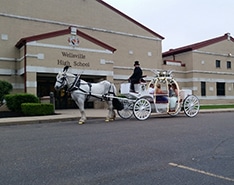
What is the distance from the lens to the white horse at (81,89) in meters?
12.5

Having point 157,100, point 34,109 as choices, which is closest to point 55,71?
point 34,109

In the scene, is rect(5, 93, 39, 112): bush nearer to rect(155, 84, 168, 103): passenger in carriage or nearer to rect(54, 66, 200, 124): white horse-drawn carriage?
rect(54, 66, 200, 124): white horse-drawn carriage

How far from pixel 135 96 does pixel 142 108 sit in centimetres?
69

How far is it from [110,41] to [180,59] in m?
11.6

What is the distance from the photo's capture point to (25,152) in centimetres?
644

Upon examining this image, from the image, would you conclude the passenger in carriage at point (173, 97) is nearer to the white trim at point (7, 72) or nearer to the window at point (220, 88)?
the white trim at point (7, 72)

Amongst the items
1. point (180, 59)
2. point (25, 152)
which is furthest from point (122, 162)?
point (180, 59)

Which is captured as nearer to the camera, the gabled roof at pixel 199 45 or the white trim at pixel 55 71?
the white trim at pixel 55 71

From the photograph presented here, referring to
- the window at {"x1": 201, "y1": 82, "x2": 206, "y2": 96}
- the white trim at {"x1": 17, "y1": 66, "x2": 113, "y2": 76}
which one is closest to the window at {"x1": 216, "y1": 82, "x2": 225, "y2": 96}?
the window at {"x1": 201, "y1": 82, "x2": 206, "y2": 96}

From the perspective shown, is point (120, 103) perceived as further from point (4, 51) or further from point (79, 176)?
point (4, 51)

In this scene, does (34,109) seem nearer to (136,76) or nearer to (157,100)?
(136,76)

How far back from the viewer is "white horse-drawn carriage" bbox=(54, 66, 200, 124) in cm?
1263

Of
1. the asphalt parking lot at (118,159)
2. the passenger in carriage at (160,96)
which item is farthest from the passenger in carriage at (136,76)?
the asphalt parking lot at (118,159)

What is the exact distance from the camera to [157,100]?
1424 cm
